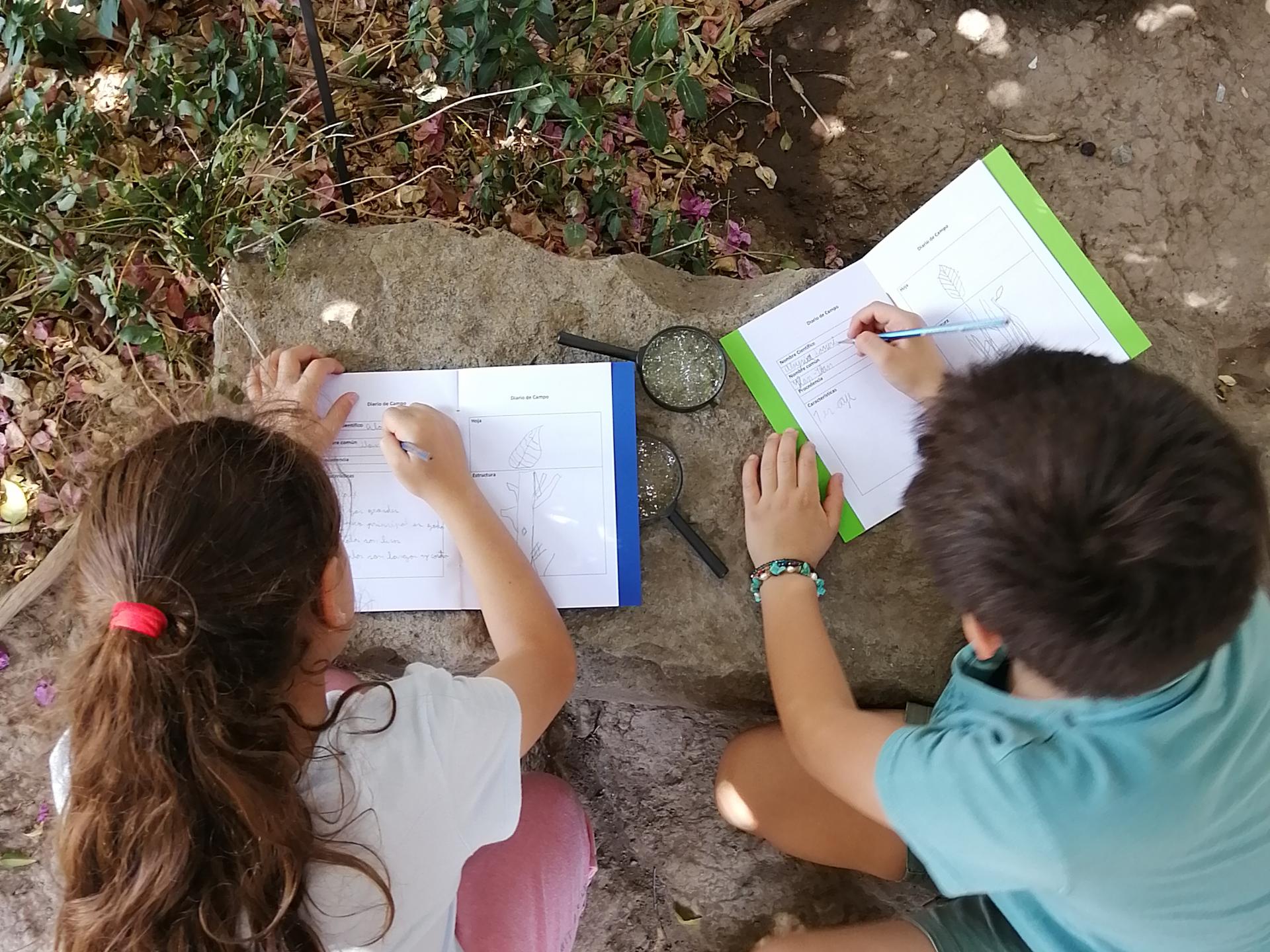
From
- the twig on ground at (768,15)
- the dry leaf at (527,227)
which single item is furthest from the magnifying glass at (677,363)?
the twig on ground at (768,15)

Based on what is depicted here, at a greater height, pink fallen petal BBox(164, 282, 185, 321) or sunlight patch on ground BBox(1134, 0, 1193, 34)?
sunlight patch on ground BBox(1134, 0, 1193, 34)

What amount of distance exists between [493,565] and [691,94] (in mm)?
1158

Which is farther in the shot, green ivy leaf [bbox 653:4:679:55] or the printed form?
green ivy leaf [bbox 653:4:679:55]

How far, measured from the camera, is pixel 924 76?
240cm

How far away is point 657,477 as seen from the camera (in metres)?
1.58

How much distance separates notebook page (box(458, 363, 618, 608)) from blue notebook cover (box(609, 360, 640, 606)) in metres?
0.01

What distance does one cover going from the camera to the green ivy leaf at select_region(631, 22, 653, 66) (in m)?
1.88

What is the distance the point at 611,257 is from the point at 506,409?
1.25 feet

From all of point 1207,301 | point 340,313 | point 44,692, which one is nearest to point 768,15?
point 1207,301

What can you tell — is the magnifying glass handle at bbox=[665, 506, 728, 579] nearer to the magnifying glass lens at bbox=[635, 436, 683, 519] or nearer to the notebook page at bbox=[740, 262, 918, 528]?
the magnifying glass lens at bbox=[635, 436, 683, 519]

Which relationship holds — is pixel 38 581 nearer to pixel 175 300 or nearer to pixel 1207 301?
pixel 175 300

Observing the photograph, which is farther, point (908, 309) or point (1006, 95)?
point (1006, 95)

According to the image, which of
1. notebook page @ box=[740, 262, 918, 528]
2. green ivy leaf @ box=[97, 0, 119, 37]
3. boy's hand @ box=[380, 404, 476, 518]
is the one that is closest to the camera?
boy's hand @ box=[380, 404, 476, 518]

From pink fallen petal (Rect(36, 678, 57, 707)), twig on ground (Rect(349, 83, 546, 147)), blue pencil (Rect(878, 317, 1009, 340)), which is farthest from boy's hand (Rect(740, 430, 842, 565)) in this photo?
pink fallen petal (Rect(36, 678, 57, 707))
